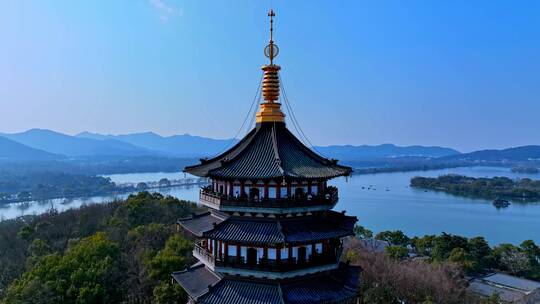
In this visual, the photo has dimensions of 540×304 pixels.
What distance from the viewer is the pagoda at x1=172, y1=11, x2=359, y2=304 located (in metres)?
13.7

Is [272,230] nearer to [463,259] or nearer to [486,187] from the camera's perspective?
[463,259]

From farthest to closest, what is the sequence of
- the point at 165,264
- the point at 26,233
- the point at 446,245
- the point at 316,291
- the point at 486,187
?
the point at 486,187 < the point at 446,245 < the point at 26,233 < the point at 165,264 < the point at 316,291

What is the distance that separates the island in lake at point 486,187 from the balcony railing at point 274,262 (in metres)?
122

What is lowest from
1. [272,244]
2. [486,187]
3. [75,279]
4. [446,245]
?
[446,245]

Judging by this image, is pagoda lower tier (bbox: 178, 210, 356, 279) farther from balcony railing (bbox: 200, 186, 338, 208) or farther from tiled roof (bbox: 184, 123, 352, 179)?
tiled roof (bbox: 184, 123, 352, 179)

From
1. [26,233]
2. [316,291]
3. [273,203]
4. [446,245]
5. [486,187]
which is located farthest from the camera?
[486,187]

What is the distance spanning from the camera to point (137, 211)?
154ft

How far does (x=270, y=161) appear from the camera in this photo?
568 inches

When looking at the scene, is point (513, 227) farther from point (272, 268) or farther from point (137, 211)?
point (272, 268)

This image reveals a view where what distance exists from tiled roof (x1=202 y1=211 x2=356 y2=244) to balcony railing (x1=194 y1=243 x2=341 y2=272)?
1.02 meters

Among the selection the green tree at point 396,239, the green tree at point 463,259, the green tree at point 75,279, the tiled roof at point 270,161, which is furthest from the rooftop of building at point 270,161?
the green tree at point 396,239

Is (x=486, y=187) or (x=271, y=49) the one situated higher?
(x=271, y=49)

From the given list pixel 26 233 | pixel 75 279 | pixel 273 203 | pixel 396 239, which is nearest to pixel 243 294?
pixel 273 203

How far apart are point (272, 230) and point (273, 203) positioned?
946 millimetres
